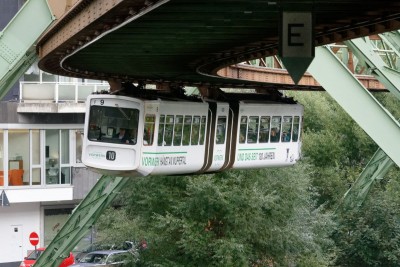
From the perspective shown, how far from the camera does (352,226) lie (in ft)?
99.8

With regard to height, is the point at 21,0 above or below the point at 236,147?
above

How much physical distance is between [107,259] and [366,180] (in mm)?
8709

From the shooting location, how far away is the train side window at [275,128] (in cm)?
2498

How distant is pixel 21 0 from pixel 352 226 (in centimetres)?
1541

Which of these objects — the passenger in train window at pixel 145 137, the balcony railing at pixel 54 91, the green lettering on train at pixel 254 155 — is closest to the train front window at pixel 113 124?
the passenger in train window at pixel 145 137

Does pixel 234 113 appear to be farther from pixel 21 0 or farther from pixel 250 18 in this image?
pixel 21 0

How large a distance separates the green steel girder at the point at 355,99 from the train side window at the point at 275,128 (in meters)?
8.58

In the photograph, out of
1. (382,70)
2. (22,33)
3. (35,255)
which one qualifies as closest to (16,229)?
(35,255)

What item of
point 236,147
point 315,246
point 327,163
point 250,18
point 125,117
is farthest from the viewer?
point 327,163

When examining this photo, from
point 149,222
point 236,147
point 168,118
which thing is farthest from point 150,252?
point 168,118

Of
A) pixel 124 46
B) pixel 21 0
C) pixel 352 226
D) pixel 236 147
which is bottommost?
pixel 352 226

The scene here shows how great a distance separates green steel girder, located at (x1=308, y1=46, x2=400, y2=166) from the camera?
51.2 feet

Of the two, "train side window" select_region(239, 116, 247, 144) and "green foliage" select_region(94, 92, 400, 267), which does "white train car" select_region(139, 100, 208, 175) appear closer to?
"train side window" select_region(239, 116, 247, 144)

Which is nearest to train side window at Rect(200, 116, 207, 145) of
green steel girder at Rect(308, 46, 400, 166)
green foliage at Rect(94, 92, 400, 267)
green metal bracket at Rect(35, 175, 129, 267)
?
green foliage at Rect(94, 92, 400, 267)
